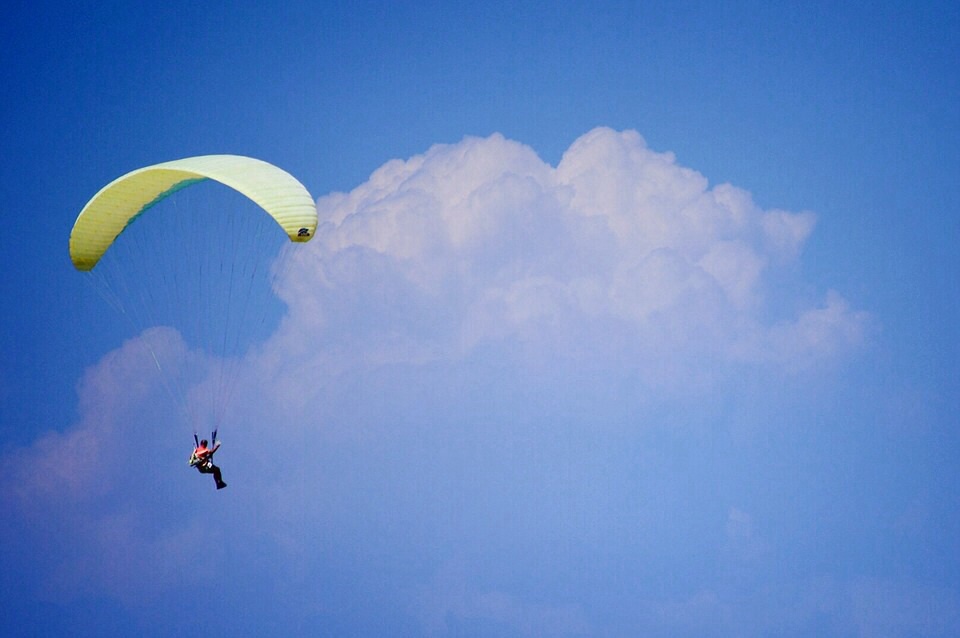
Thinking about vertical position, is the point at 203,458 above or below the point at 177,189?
below

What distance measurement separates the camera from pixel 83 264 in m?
15.1

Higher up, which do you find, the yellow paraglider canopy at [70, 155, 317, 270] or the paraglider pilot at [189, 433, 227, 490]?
the yellow paraglider canopy at [70, 155, 317, 270]

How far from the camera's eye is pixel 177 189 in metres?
15.3

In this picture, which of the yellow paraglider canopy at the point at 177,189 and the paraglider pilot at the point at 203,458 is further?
the paraglider pilot at the point at 203,458

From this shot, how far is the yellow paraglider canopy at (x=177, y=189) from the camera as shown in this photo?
1334cm

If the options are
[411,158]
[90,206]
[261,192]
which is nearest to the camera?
[261,192]

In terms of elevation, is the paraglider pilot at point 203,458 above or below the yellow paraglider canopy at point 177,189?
below

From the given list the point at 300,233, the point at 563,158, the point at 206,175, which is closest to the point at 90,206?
the point at 206,175

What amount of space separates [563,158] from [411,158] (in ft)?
9.25

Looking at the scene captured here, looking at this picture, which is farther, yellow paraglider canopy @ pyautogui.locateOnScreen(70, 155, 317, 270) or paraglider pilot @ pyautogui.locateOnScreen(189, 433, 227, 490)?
paraglider pilot @ pyautogui.locateOnScreen(189, 433, 227, 490)

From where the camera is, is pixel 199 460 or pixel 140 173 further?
pixel 199 460

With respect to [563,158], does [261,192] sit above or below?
below

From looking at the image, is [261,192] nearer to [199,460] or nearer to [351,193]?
[199,460]

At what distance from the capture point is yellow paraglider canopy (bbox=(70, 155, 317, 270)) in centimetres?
1334
